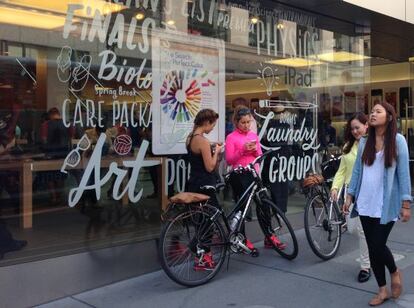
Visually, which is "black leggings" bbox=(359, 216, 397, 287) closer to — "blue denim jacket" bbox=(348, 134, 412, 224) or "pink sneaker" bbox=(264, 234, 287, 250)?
"blue denim jacket" bbox=(348, 134, 412, 224)

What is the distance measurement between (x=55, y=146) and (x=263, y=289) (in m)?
2.46

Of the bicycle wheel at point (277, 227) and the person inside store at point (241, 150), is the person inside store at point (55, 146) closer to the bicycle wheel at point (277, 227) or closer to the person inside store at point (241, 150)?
the person inside store at point (241, 150)

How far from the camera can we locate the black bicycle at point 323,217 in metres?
5.86

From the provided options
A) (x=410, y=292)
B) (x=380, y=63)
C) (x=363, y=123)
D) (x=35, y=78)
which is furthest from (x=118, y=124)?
(x=380, y=63)

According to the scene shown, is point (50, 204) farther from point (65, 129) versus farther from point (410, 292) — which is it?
point (410, 292)

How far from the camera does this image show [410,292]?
191 inches

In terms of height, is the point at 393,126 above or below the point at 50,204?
above

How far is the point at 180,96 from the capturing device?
6.34 metres

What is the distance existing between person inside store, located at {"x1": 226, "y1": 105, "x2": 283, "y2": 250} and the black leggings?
1525 mm

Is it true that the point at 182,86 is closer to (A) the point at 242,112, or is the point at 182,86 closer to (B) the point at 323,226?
(A) the point at 242,112

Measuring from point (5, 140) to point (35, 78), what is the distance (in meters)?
0.66

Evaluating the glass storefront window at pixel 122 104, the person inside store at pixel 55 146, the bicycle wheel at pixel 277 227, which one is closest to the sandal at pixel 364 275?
the bicycle wheel at pixel 277 227

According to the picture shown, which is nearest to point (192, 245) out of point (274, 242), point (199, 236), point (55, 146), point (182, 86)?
point (199, 236)

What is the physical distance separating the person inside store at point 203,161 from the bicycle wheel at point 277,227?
64 cm
